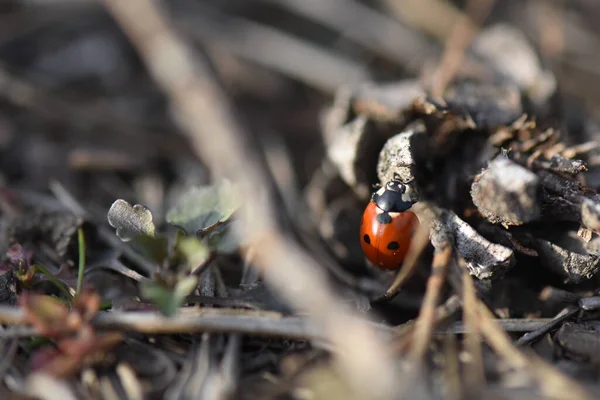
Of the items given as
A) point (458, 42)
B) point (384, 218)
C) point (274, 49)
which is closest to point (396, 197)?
point (384, 218)

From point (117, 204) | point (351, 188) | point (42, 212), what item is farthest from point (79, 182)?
point (351, 188)

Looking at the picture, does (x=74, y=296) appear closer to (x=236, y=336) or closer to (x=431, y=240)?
(x=236, y=336)

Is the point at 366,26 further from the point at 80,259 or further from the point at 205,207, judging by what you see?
the point at 80,259

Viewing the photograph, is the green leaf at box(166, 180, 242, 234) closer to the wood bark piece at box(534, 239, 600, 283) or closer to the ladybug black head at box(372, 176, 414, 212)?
the ladybug black head at box(372, 176, 414, 212)

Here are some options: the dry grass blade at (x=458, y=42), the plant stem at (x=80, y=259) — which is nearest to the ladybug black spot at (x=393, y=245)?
the dry grass blade at (x=458, y=42)

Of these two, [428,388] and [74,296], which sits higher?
[428,388]

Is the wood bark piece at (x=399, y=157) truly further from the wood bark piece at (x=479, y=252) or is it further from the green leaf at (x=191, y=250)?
the green leaf at (x=191, y=250)
